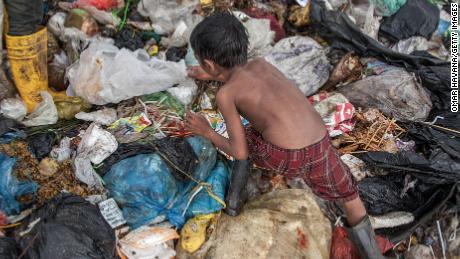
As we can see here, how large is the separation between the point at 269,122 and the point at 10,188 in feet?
5.08

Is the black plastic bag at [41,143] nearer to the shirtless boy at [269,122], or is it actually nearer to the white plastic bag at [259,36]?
the shirtless boy at [269,122]

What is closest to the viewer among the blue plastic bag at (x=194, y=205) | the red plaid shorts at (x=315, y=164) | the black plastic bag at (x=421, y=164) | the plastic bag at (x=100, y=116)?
the red plaid shorts at (x=315, y=164)

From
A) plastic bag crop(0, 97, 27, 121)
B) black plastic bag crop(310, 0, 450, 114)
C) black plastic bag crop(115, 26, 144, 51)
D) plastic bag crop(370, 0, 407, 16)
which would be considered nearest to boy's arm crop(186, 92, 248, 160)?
plastic bag crop(0, 97, 27, 121)

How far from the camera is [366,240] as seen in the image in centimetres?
259

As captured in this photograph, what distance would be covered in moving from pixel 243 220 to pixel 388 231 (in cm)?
108

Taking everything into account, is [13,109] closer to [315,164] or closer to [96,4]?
[96,4]

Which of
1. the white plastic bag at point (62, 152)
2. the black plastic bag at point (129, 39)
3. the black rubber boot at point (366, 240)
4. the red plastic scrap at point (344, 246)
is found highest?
the black plastic bag at point (129, 39)

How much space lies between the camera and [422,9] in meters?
4.41

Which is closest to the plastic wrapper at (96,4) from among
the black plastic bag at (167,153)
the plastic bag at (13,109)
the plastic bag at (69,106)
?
the plastic bag at (69,106)

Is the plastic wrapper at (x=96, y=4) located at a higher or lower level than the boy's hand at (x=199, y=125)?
higher

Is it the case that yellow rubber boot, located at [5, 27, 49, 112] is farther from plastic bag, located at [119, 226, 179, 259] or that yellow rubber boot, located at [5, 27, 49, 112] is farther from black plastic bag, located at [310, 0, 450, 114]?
black plastic bag, located at [310, 0, 450, 114]

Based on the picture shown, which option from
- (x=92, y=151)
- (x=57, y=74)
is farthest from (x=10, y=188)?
(x=57, y=74)

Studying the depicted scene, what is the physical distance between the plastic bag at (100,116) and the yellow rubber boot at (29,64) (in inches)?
16.4

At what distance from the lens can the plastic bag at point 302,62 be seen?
376 cm
